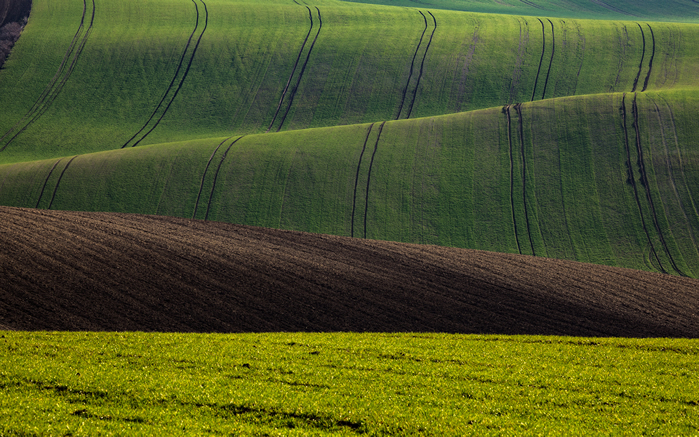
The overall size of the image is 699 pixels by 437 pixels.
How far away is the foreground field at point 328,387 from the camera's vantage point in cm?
802

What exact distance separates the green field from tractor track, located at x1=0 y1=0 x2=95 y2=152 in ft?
0.61

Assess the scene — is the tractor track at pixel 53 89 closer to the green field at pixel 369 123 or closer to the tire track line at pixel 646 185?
the green field at pixel 369 123

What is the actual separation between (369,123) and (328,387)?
36652 millimetres

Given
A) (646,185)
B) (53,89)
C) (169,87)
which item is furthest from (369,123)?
(53,89)

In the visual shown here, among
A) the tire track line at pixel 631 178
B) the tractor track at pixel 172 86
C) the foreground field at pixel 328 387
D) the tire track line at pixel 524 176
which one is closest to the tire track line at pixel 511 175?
the tire track line at pixel 524 176

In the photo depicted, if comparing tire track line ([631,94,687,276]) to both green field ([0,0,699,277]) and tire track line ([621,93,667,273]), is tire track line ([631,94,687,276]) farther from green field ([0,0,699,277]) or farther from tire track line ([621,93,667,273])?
tire track line ([621,93,667,273])

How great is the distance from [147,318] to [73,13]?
59.0 m

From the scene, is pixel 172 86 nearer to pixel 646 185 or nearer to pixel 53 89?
pixel 53 89

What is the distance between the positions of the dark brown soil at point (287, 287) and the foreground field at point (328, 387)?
11.9ft

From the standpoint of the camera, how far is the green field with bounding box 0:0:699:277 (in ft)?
112

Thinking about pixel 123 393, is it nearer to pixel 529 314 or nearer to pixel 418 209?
pixel 529 314

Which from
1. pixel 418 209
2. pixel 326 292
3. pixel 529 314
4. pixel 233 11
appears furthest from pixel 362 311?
pixel 233 11

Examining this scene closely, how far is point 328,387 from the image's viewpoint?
9.74 meters

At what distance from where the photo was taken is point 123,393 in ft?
28.7
